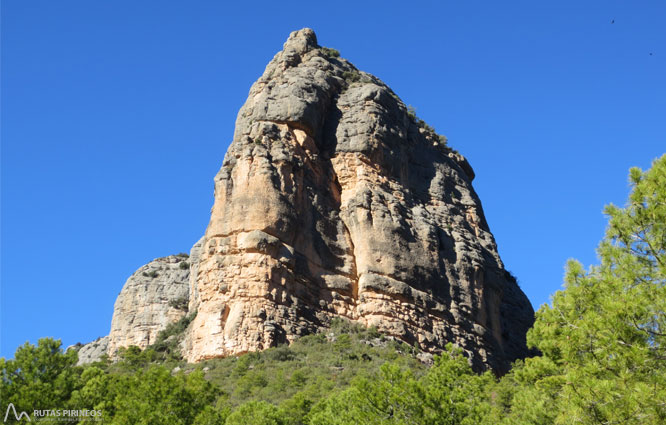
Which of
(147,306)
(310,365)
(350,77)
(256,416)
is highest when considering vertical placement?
(350,77)

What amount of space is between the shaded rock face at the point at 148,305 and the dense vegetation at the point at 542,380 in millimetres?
32518

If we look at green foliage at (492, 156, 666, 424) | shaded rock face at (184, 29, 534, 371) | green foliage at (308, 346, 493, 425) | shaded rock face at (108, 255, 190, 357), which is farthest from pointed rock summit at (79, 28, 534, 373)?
green foliage at (492, 156, 666, 424)

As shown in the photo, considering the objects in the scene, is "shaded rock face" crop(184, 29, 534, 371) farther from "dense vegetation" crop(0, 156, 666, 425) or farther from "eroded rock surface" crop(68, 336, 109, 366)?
"eroded rock surface" crop(68, 336, 109, 366)

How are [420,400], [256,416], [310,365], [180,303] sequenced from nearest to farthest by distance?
[420,400], [256,416], [310,365], [180,303]

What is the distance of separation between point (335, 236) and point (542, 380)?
1535 inches

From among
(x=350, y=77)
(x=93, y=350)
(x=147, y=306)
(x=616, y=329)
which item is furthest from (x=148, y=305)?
(x=616, y=329)

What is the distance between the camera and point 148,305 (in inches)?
2869

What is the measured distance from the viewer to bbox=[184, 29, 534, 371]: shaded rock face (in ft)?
166

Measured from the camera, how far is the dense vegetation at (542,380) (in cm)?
1551

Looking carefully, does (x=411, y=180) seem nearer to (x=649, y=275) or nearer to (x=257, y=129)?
(x=257, y=129)

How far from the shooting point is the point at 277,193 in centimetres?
5312

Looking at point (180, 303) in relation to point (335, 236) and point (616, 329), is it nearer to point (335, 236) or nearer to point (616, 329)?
point (335, 236)

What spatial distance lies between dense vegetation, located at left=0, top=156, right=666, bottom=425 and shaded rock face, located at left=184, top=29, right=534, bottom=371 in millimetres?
11324

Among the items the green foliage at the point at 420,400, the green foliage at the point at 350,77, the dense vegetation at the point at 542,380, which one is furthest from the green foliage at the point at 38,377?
the green foliage at the point at 350,77
